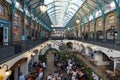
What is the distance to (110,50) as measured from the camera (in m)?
18.0

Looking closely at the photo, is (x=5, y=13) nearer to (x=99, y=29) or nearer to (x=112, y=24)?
(x=112, y=24)

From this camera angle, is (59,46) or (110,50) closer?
(110,50)

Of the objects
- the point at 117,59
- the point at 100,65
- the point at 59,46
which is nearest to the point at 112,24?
the point at 100,65

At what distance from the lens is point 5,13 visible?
59.1ft

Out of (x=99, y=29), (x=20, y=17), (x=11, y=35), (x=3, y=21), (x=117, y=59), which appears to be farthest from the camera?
(x=99, y=29)

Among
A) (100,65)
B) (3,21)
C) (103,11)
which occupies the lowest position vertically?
(100,65)

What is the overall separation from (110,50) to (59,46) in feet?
103

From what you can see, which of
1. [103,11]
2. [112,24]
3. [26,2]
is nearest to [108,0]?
[103,11]

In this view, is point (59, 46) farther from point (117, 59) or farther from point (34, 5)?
point (117, 59)

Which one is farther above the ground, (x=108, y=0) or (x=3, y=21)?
(x=108, y=0)

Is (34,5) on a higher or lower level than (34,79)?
higher

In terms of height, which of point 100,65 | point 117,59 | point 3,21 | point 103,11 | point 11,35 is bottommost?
point 100,65

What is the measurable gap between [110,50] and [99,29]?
15158mm

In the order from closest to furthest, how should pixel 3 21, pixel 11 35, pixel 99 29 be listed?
1. pixel 3 21
2. pixel 11 35
3. pixel 99 29
